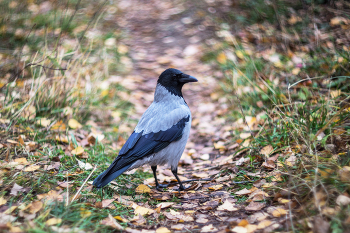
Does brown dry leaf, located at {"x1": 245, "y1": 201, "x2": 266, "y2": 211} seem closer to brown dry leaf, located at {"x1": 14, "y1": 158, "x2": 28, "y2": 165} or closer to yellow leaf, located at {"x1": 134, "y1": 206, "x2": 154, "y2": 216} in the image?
yellow leaf, located at {"x1": 134, "y1": 206, "x2": 154, "y2": 216}

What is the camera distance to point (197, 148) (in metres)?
5.21

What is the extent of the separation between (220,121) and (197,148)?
2.80 feet

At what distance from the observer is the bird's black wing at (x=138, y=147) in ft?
10.9

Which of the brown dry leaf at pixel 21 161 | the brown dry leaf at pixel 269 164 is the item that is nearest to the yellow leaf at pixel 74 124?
the brown dry leaf at pixel 21 161

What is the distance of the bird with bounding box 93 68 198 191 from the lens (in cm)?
349

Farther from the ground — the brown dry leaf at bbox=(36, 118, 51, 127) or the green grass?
the brown dry leaf at bbox=(36, 118, 51, 127)

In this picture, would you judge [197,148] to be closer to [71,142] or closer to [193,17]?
[71,142]

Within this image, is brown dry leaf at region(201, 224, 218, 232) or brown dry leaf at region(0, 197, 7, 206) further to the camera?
brown dry leaf at region(0, 197, 7, 206)

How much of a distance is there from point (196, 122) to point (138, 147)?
256 centimetres

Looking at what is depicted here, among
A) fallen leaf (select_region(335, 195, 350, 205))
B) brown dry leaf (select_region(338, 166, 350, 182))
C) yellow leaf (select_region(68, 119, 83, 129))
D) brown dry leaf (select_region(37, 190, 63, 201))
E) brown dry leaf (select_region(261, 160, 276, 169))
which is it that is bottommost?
brown dry leaf (select_region(261, 160, 276, 169))

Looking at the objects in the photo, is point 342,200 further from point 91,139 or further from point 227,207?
point 91,139

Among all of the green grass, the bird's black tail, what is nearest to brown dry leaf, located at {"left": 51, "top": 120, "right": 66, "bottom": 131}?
the bird's black tail

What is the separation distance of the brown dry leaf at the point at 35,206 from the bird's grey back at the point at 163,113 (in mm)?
1393

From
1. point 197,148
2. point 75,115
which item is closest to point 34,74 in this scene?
point 75,115
